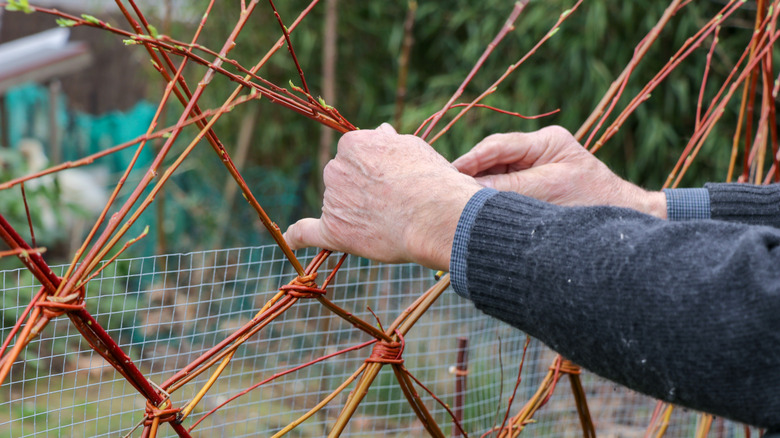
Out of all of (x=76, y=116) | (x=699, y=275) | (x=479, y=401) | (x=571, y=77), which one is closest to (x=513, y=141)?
(x=699, y=275)

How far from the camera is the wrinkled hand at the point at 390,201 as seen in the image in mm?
724

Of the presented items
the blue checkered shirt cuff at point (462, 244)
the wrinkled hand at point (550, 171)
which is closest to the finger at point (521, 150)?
the wrinkled hand at point (550, 171)

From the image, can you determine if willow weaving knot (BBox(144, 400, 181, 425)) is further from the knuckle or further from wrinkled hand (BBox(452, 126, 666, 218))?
the knuckle

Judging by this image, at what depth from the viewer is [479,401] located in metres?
1.93

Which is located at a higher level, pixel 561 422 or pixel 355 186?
pixel 355 186

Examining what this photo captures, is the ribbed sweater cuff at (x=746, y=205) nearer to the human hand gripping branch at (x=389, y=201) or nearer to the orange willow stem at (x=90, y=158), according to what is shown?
the human hand gripping branch at (x=389, y=201)

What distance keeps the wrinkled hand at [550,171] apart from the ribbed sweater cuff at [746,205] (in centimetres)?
8

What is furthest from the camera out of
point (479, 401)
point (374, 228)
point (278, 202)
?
point (278, 202)

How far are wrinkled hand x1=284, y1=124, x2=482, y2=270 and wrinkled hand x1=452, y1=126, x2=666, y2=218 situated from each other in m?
0.21

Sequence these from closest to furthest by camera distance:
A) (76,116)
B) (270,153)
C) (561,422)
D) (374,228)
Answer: (374,228) → (561,422) → (270,153) → (76,116)

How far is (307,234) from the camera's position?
834mm

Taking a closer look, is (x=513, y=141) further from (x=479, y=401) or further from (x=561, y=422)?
(x=561, y=422)

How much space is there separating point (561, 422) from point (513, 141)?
1454mm

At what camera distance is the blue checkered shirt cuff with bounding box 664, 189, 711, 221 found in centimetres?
104
